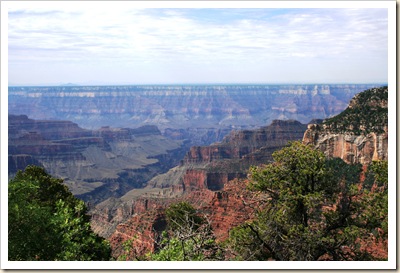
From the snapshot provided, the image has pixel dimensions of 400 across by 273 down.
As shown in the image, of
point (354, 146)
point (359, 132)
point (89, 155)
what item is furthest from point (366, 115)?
point (89, 155)

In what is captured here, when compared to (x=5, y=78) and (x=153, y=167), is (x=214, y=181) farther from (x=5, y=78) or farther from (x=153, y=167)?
(x=5, y=78)

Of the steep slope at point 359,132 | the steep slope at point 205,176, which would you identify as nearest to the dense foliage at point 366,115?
the steep slope at point 359,132

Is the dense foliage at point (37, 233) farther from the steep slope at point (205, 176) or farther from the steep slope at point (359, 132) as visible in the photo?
the steep slope at point (205, 176)

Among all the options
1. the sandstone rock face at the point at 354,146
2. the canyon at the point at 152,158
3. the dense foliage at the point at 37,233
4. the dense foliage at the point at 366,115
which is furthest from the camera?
the canyon at the point at 152,158

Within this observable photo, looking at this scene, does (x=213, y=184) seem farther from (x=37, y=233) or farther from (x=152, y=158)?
(x=152, y=158)

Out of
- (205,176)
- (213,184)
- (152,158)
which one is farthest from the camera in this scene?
(152,158)

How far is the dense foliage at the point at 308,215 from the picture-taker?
15.3 meters

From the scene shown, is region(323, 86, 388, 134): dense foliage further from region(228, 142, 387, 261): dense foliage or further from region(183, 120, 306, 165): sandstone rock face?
region(183, 120, 306, 165): sandstone rock face

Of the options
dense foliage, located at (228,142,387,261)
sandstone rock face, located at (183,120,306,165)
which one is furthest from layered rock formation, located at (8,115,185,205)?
dense foliage, located at (228,142,387,261)

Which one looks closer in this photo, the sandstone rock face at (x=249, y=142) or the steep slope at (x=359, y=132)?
the steep slope at (x=359, y=132)

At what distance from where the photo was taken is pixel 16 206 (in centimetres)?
1424

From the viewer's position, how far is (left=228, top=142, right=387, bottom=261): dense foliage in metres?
15.3

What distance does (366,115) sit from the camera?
31.8 meters

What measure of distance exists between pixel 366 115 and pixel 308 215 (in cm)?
1724
